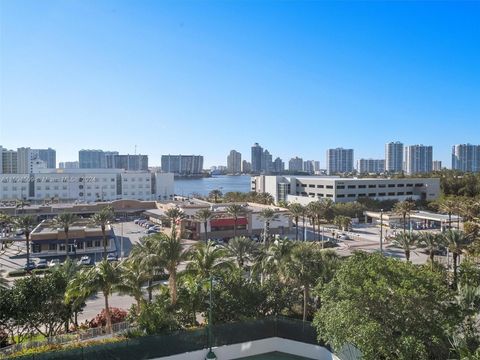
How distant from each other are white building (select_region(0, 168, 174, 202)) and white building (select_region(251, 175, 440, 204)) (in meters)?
32.3

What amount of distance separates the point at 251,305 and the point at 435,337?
9.63 metres

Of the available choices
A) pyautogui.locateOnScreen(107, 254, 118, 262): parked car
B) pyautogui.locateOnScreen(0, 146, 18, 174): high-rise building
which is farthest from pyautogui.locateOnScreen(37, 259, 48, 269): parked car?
pyautogui.locateOnScreen(0, 146, 18, 174): high-rise building

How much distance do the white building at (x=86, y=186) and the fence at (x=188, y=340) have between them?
9186 cm

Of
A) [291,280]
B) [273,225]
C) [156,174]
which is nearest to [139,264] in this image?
[291,280]

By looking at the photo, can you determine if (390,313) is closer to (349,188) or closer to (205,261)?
(205,261)

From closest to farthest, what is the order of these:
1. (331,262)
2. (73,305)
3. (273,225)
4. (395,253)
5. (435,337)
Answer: (435,337) < (73,305) < (331,262) < (395,253) < (273,225)

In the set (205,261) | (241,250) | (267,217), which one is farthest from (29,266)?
(267,217)

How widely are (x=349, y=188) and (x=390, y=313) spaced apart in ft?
239

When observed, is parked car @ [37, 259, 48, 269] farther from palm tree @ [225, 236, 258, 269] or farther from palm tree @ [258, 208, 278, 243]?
palm tree @ [258, 208, 278, 243]


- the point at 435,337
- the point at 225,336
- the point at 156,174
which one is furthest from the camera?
the point at 156,174

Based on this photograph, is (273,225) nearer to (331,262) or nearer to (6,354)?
(331,262)

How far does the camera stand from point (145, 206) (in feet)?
279

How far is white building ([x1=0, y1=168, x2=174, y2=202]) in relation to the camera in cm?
10181

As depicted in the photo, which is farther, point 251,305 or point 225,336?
point 251,305
